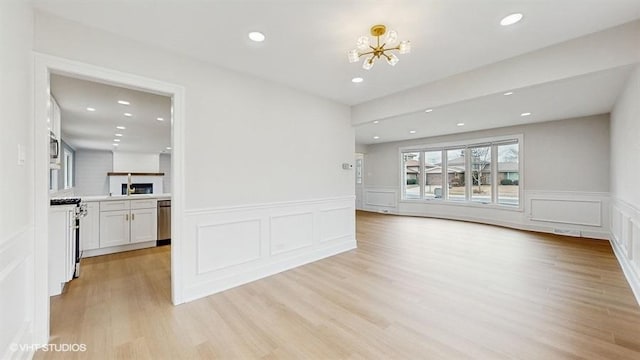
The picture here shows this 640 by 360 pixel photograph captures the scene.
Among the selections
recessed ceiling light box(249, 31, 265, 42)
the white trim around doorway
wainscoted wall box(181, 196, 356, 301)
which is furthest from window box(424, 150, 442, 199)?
the white trim around doorway

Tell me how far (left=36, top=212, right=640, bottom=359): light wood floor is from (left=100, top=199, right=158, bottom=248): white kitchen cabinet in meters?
0.39

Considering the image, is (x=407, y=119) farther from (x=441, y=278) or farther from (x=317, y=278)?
(x=317, y=278)

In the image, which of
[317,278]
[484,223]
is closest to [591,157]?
[484,223]

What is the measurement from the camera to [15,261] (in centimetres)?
169

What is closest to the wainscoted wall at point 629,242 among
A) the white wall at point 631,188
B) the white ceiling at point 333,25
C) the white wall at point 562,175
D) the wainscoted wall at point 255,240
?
the white wall at point 631,188

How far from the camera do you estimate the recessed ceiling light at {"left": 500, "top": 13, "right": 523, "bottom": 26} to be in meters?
2.16

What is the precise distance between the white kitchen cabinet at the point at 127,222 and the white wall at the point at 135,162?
24.5ft

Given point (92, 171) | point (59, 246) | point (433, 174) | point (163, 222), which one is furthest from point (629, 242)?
point (92, 171)

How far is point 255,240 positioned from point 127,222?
2.65 meters

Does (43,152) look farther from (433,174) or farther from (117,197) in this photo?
(433,174)

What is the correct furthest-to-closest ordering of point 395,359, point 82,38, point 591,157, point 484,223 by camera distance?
point 484,223
point 591,157
point 82,38
point 395,359

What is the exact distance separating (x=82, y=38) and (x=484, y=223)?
8.20 meters

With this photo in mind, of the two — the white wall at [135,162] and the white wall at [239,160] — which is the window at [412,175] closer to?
the white wall at [239,160]

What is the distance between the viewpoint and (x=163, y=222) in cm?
485
